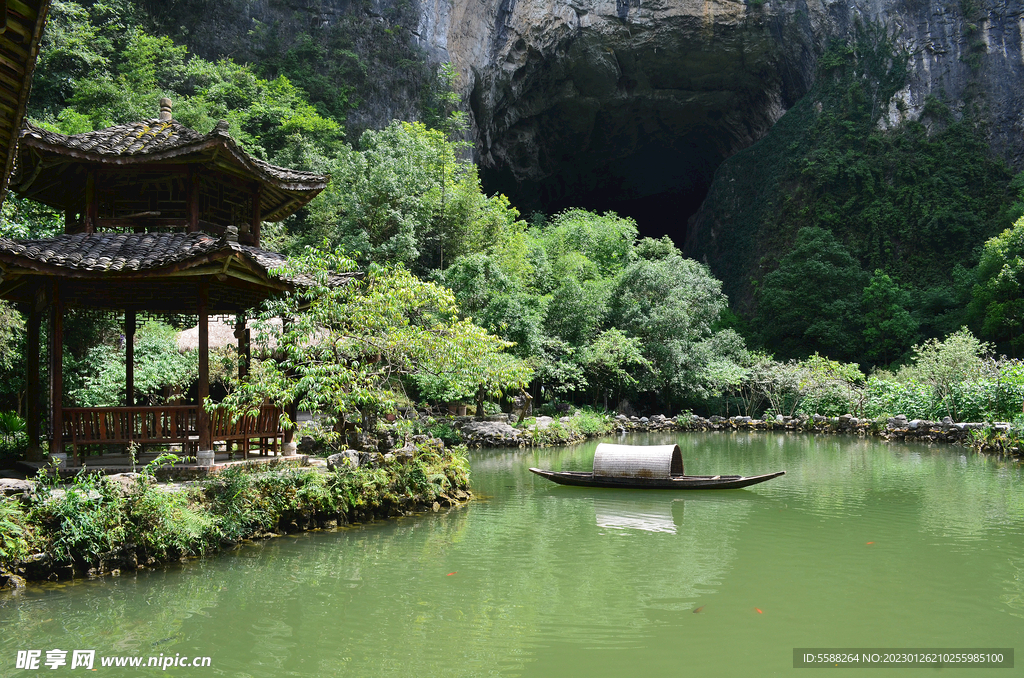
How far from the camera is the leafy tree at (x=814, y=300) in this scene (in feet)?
97.3

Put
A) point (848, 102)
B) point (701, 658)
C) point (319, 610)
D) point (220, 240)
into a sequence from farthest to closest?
point (848, 102) → point (220, 240) → point (319, 610) → point (701, 658)

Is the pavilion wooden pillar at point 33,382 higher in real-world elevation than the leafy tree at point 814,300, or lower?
lower

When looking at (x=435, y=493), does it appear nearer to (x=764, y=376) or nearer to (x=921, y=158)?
(x=764, y=376)

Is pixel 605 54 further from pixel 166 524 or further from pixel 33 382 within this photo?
pixel 166 524

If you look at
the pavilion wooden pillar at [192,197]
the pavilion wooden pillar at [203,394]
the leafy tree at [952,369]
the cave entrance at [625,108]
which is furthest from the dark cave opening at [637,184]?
the pavilion wooden pillar at [203,394]

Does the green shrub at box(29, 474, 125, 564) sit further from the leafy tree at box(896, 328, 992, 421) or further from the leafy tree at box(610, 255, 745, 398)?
the leafy tree at box(896, 328, 992, 421)

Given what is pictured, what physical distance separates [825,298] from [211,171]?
2713cm

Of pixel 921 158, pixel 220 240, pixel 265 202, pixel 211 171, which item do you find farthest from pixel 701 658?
pixel 921 158

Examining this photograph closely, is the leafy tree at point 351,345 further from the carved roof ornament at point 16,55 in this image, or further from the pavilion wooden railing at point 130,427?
the carved roof ornament at point 16,55

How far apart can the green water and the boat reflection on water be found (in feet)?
0.21

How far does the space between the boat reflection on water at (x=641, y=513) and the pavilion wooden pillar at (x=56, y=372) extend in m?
7.00

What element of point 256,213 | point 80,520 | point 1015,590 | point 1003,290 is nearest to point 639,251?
point 1003,290

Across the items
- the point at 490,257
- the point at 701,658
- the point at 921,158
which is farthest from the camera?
the point at 921,158

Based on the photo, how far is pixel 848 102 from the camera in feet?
113
